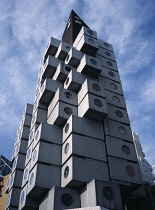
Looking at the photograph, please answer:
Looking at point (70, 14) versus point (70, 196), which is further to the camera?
point (70, 14)

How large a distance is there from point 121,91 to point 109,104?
562 centimetres

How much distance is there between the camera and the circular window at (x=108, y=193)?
77.3 ft

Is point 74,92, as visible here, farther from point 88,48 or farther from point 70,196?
point 70,196

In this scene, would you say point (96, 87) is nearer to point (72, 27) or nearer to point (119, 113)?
point (119, 113)

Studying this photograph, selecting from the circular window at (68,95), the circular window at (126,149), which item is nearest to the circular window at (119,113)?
the circular window at (126,149)

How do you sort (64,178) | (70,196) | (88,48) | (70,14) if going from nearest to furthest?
(70,196)
(64,178)
(88,48)
(70,14)

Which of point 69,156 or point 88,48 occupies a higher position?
point 88,48

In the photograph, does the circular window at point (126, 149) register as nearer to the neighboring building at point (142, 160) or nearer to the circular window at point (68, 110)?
the circular window at point (68, 110)

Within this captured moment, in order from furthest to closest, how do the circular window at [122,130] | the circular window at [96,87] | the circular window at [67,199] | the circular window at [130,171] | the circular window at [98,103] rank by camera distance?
1. the circular window at [96,87]
2. the circular window at [122,130]
3. the circular window at [98,103]
4. the circular window at [130,171]
5. the circular window at [67,199]

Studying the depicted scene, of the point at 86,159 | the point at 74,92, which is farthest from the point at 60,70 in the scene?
the point at 86,159

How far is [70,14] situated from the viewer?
6606 cm

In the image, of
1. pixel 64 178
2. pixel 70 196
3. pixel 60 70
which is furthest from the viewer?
pixel 60 70

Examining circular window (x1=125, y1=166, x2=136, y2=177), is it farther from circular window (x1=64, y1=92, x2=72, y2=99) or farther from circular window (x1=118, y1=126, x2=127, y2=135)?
circular window (x1=64, y1=92, x2=72, y2=99)

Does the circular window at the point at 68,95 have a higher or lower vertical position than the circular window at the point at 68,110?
higher
